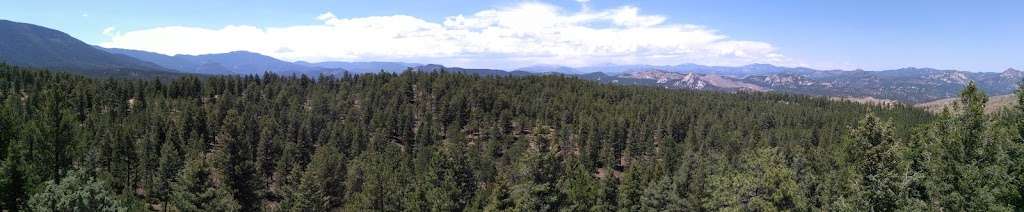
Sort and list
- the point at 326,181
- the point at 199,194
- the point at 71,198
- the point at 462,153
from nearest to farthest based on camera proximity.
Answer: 1. the point at 71,198
2. the point at 199,194
3. the point at 462,153
4. the point at 326,181

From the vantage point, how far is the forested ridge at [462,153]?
30734 mm

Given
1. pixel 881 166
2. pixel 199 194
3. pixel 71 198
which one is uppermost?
pixel 881 166

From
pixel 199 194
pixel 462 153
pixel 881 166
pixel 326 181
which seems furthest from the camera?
pixel 326 181

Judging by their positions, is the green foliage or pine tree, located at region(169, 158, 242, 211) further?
pine tree, located at region(169, 158, 242, 211)

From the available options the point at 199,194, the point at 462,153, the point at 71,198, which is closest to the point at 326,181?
the point at 462,153

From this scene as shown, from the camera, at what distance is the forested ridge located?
30734mm

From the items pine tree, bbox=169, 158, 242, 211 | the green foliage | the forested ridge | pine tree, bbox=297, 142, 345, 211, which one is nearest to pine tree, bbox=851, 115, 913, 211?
the forested ridge

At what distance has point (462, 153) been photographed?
79.6 metres

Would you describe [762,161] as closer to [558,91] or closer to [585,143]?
[585,143]

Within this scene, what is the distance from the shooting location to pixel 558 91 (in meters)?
195

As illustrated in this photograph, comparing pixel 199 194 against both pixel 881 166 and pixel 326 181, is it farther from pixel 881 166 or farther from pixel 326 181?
pixel 881 166

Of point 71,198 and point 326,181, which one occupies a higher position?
point 71,198

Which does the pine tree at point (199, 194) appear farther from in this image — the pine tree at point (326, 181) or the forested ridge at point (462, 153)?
the pine tree at point (326, 181)

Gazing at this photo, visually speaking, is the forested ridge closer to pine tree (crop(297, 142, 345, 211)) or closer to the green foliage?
the green foliage
